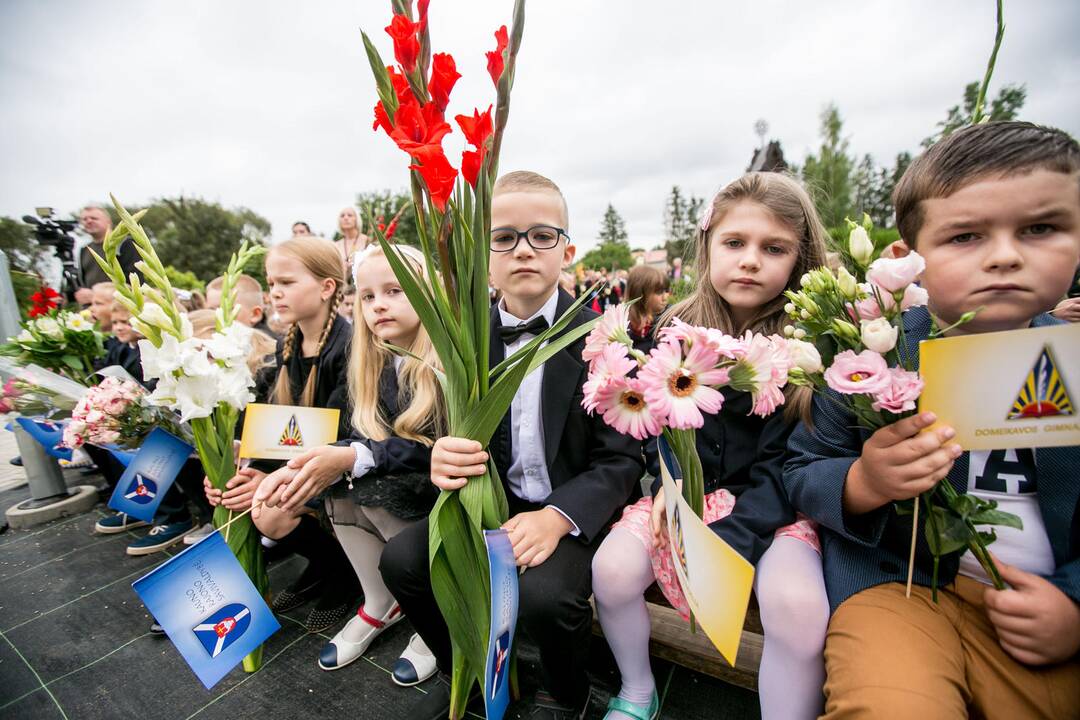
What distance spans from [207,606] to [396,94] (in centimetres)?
142

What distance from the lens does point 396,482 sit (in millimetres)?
1552

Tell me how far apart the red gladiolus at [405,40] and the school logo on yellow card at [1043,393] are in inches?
42.8

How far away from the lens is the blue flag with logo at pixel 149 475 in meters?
1.63

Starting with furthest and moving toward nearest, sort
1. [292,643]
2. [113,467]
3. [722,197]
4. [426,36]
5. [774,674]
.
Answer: [113,467] < [292,643] < [722,197] < [774,674] < [426,36]

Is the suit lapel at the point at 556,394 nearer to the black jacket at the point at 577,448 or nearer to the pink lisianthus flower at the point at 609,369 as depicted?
the black jacket at the point at 577,448

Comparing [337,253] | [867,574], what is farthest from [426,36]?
[337,253]

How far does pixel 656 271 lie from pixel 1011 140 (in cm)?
313

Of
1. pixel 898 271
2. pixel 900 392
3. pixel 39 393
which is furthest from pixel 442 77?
pixel 39 393

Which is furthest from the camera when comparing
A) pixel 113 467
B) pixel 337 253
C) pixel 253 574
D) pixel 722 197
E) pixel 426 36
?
pixel 113 467

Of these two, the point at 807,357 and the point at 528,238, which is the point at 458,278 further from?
the point at 807,357

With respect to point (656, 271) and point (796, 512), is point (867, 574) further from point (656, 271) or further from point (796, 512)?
point (656, 271)

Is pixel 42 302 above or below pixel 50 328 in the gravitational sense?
above

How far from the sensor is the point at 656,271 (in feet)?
12.9

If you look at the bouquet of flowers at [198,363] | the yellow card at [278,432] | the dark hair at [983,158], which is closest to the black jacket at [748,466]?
the dark hair at [983,158]
